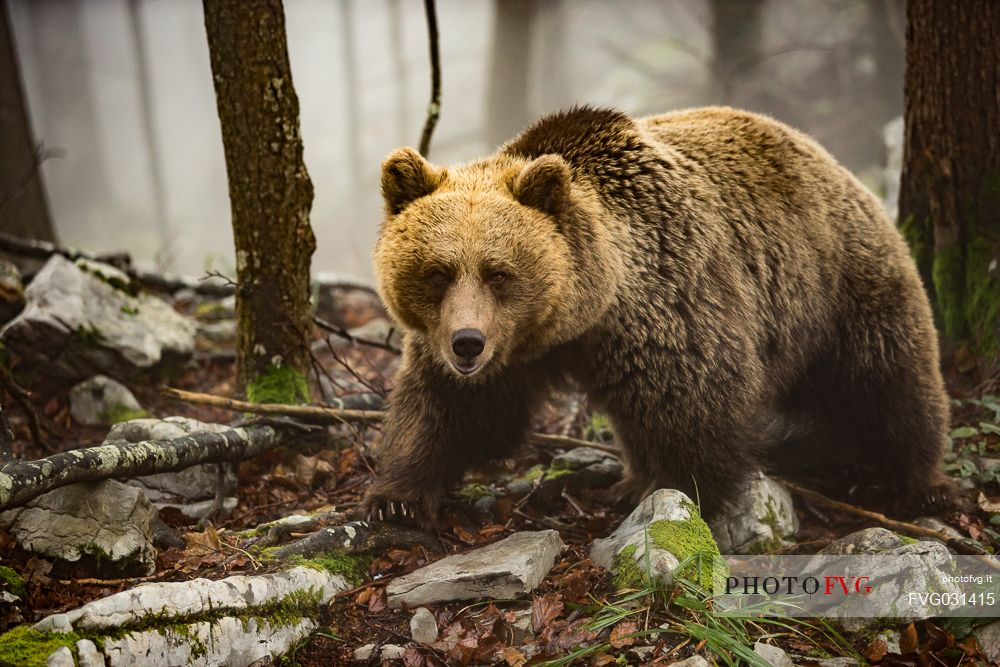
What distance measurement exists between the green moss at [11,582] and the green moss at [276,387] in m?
2.22

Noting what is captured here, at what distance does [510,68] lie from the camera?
1614 cm

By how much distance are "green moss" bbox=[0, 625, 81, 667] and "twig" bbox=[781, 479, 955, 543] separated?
4293 millimetres

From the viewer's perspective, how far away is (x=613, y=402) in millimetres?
4551

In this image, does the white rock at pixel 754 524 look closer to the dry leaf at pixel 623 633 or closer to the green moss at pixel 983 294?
the dry leaf at pixel 623 633

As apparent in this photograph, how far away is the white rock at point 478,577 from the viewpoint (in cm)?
385

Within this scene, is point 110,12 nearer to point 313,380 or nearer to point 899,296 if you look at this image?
point 313,380

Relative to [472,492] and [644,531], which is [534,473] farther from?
[644,531]

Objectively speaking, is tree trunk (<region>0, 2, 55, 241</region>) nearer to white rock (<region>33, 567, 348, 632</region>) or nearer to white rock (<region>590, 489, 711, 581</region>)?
white rock (<region>33, 567, 348, 632</region>)

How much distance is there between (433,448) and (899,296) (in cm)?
324

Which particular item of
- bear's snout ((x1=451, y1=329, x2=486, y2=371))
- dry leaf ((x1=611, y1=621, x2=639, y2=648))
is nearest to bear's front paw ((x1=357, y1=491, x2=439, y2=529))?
bear's snout ((x1=451, y1=329, x2=486, y2=371))

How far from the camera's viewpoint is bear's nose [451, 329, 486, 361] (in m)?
3.76

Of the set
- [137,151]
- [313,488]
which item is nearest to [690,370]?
[313,488]

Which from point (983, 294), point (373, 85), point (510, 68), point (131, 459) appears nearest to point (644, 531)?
point (131, 459)

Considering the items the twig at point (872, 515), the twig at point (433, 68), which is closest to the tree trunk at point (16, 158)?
the twig at point (433, 68)
